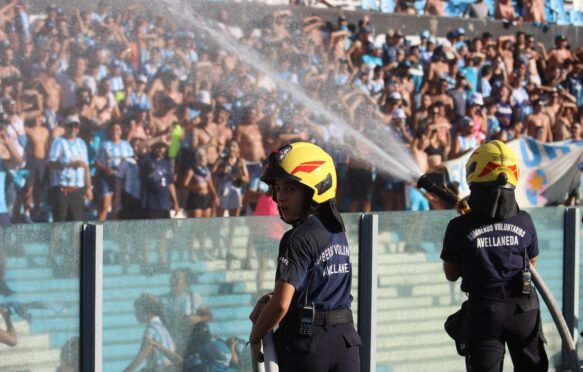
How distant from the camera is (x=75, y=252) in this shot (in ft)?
17.3

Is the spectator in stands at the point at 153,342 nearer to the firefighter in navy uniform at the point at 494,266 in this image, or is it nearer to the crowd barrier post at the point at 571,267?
the firefighter in navy uniform at the point at 494,266

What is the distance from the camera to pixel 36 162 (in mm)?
10242

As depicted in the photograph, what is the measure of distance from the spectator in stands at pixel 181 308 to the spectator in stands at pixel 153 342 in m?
0.04

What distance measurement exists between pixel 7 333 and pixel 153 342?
84 cm

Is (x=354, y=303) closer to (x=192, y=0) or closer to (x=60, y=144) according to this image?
(x=60, y=144)

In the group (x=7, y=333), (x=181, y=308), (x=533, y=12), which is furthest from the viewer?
(x=533, y=12)

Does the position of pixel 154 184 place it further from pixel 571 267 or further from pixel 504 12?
pixel 504 12

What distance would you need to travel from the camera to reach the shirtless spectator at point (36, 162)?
33.4ft

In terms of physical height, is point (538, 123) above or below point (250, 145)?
above

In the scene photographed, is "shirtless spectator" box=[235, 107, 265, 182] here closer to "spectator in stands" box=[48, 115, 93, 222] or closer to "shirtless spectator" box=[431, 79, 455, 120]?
"spectator in stands" box=[48, 115, 93, 222]

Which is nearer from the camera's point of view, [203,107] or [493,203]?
[493,203]

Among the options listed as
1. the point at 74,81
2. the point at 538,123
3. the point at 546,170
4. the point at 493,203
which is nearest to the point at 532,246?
the point at 493,203

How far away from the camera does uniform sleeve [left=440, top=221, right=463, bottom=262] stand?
515cm

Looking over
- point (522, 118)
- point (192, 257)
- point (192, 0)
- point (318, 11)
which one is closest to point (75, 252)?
point (192, 257)
